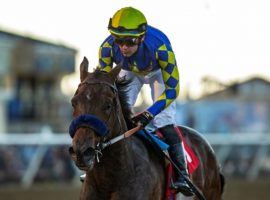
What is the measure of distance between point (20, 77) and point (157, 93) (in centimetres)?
2587

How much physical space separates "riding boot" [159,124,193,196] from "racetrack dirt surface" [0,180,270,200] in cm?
759

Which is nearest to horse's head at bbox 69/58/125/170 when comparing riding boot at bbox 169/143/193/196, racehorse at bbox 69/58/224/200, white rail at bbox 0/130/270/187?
racehorse at bbox 69/58/224/200

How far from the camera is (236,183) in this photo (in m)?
15.8

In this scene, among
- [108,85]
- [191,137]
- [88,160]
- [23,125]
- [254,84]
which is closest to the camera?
[88,160]

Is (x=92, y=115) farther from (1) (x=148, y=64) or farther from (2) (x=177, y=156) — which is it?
(2) (x=177, y=156)

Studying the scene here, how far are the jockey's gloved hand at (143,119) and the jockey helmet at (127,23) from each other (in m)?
0.57

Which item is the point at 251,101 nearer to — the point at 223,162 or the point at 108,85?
the point at 223,162

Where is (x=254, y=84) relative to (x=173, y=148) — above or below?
below

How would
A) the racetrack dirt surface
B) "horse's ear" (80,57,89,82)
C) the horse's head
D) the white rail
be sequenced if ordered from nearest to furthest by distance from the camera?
the horse's head, "horse's ear" (80,57,89,82), the racetrack dirt surface, the white rail

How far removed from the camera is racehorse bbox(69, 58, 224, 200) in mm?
5172

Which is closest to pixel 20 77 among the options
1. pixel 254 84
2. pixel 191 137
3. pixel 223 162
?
pixel 254 84

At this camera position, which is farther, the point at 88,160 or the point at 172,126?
the point at 172,126

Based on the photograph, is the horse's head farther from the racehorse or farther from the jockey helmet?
the jockey helmet

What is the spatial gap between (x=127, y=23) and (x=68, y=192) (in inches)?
350
